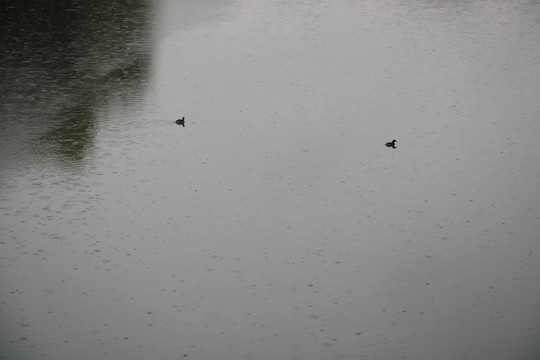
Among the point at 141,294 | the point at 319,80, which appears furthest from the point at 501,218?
the point at 319,80

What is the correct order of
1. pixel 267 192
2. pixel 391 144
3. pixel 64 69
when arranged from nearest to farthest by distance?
1. pixel 267 192
2. pixel 391 144
3. pixel 64 69

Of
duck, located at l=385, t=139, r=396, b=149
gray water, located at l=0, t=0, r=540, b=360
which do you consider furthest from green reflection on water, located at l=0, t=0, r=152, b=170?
duck, located at l=385, t=139, r=396, b=149

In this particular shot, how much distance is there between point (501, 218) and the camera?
61.4ft

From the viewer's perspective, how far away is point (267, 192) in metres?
20.0

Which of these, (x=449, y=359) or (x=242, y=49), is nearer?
(x=449, y=359)

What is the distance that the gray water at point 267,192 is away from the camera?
1443cm

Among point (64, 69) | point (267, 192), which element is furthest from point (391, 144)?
point (64, 69)

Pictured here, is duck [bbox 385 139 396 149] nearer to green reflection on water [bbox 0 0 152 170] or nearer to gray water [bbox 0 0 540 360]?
gray water [bbox 0 0 540 360]

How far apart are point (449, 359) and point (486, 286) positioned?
2.84 meters

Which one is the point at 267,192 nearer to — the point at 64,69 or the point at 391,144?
the point at 391,144

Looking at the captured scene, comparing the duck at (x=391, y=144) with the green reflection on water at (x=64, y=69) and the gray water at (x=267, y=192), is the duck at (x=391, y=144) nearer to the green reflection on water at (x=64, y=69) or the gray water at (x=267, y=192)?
the gray water at (x=267, y=192)

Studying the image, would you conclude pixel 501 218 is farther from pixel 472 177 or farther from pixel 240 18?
pixel 240 18

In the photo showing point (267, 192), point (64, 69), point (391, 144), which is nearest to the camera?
point (267, 192)

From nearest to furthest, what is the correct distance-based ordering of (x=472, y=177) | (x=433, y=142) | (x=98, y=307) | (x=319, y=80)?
(x=98, y=307)
(x=472, y=177)
(x=433, y=142)
(x=319, y=80)
